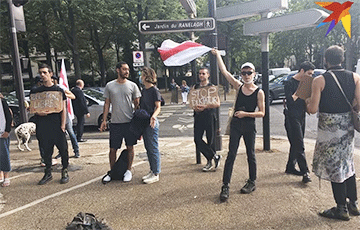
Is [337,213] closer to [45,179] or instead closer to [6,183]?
[45,179]

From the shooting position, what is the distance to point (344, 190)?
3506mm

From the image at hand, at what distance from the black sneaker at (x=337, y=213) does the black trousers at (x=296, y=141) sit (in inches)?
45.7

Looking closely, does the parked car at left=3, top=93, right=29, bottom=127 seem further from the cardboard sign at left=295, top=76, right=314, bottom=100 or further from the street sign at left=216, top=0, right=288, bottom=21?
the cardboard sign at left=295, top=76, right=314, bottom=100

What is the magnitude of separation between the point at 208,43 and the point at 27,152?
492cm

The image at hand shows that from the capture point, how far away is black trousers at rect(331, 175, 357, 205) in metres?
3.49

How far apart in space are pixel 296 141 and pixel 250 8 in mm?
2673

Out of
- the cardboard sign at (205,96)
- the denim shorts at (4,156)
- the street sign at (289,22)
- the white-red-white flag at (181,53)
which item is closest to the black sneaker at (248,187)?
the cardboard sign at (205,96)

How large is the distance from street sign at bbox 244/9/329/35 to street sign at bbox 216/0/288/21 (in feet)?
0.74

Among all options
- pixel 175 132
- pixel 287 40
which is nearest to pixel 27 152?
pixel 175 132

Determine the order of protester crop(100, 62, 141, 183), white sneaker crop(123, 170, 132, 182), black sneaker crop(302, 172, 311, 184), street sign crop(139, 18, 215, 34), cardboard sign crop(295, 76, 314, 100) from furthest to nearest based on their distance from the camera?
street sign crop(139, 18, 215, 34) < white sneaker crop(123, 170, 132, 182) < protester crop(100, 62, 141, 183) < black sneaker crop(302, 172, 311, 184) < cardboard sign crop(295, 76, 314, 100)

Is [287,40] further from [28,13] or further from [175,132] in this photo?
[175,132]

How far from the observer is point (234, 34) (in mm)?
26359

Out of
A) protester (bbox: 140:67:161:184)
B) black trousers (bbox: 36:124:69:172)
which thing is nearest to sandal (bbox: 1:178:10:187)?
black trousers (bbox: 36:124:69:172)

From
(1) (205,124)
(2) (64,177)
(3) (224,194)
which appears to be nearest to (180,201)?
(3) (224,194)
